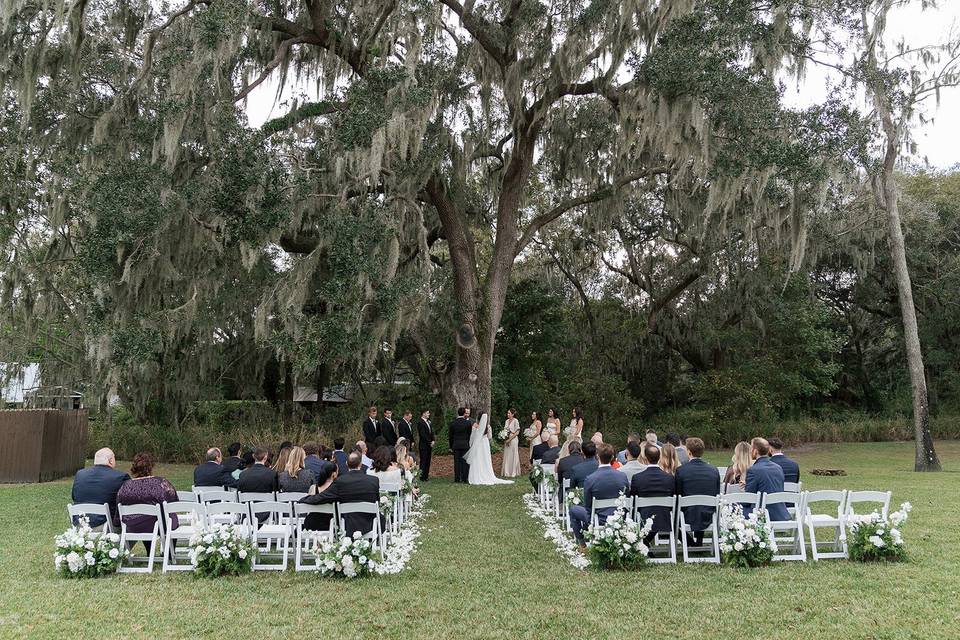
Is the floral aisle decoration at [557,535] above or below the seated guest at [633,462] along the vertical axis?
below

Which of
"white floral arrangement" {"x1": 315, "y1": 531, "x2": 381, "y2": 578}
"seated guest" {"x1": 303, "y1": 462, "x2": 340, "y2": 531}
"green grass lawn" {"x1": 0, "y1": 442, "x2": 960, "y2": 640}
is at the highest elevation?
"seated guest" {"x1": 303, "y1": 462, "x2": 340, "y2": 531}

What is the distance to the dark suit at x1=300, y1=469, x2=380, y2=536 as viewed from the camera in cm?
623

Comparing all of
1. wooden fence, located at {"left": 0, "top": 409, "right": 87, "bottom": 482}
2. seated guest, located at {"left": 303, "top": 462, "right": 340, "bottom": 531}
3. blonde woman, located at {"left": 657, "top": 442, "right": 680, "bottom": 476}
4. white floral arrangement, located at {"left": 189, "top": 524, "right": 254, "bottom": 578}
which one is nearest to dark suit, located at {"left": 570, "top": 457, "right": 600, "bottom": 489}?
blonde woman, located at {"left": 657, "top": 442, "right": 680, "bottom": 476}

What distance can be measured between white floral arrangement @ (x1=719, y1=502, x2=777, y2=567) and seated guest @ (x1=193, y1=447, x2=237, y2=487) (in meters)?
5.11

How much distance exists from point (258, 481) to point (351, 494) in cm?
124

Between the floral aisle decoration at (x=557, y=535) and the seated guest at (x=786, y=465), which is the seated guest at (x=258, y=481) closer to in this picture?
the floral aisle decoration at (x=557, y=535)

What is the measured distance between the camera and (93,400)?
17.0m

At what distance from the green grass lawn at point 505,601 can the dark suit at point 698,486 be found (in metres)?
0.52

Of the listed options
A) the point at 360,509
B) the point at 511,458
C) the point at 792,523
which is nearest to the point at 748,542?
the point at 792,523

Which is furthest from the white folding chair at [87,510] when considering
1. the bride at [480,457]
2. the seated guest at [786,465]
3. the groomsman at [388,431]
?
the bride at [480,457]

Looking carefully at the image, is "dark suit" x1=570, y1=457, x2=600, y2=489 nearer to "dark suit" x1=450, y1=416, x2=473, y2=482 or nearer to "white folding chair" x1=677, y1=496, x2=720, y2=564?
"white folding chair" x1=677, y1=496, x2=720, y2=564

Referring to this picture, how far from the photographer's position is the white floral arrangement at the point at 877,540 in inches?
230

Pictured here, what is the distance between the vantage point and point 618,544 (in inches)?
229

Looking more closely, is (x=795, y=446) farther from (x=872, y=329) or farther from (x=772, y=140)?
(x=772, y=140)
